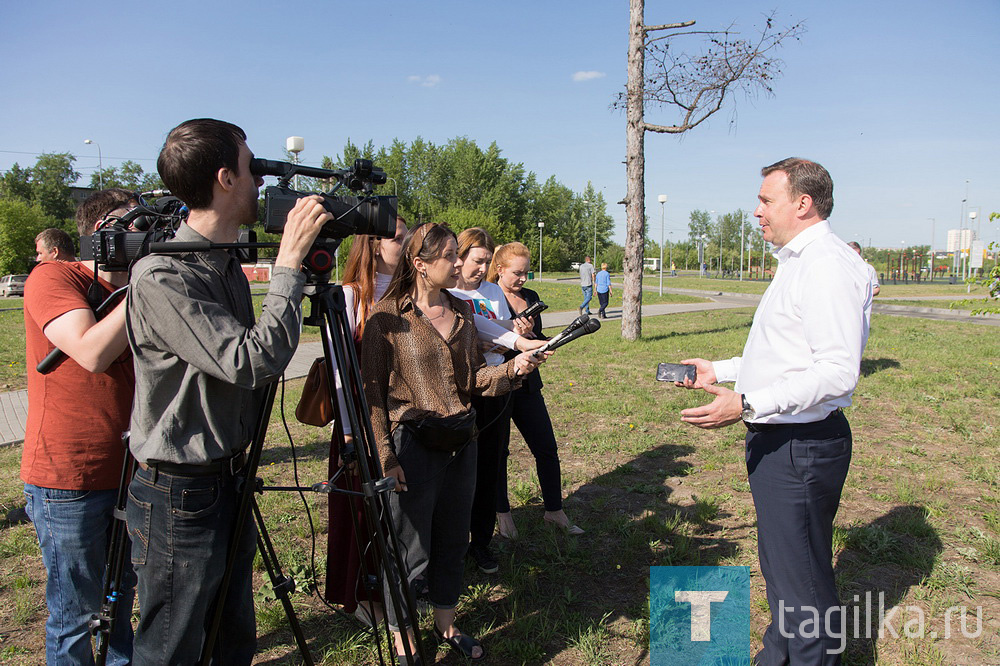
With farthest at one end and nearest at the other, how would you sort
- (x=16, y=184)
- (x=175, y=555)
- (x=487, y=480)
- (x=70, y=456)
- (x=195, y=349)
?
(x=16, y=184)
(x=487, y=480)
(x=70, y=456)
(x=175, y=555)
(x=195, y=349)

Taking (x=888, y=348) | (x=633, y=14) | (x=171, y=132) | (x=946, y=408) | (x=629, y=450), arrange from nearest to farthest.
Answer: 1. (x=171, y=132)
2. (x=629, y=450)
3. (x=946, y=408)
4. (x=888, y=348)
5. (x=633, y=14)

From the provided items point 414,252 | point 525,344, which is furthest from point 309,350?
point 414,252

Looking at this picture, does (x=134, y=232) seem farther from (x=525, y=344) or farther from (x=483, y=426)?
(x=483, y=426)

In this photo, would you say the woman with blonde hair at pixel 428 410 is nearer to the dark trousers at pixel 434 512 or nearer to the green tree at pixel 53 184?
the dark trousers at pixel 434 512

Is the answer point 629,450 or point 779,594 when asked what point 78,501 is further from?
point 629,450

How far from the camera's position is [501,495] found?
3.98m

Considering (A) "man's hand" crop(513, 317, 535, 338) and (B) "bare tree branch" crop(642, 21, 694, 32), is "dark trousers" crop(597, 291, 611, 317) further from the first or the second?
(A) "man's hand" crop(513, 317, 535, 338)

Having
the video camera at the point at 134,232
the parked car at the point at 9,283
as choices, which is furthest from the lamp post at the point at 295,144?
the parked car at the point at 9,283

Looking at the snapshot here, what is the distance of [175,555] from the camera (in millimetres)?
1732

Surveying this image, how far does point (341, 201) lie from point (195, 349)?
0.56 metres

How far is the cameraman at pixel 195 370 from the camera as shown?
1.60m

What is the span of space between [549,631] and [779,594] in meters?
1.12

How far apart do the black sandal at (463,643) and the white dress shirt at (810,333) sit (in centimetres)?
161

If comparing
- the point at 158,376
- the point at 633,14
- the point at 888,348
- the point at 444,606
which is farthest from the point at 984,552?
the point at 633,14
